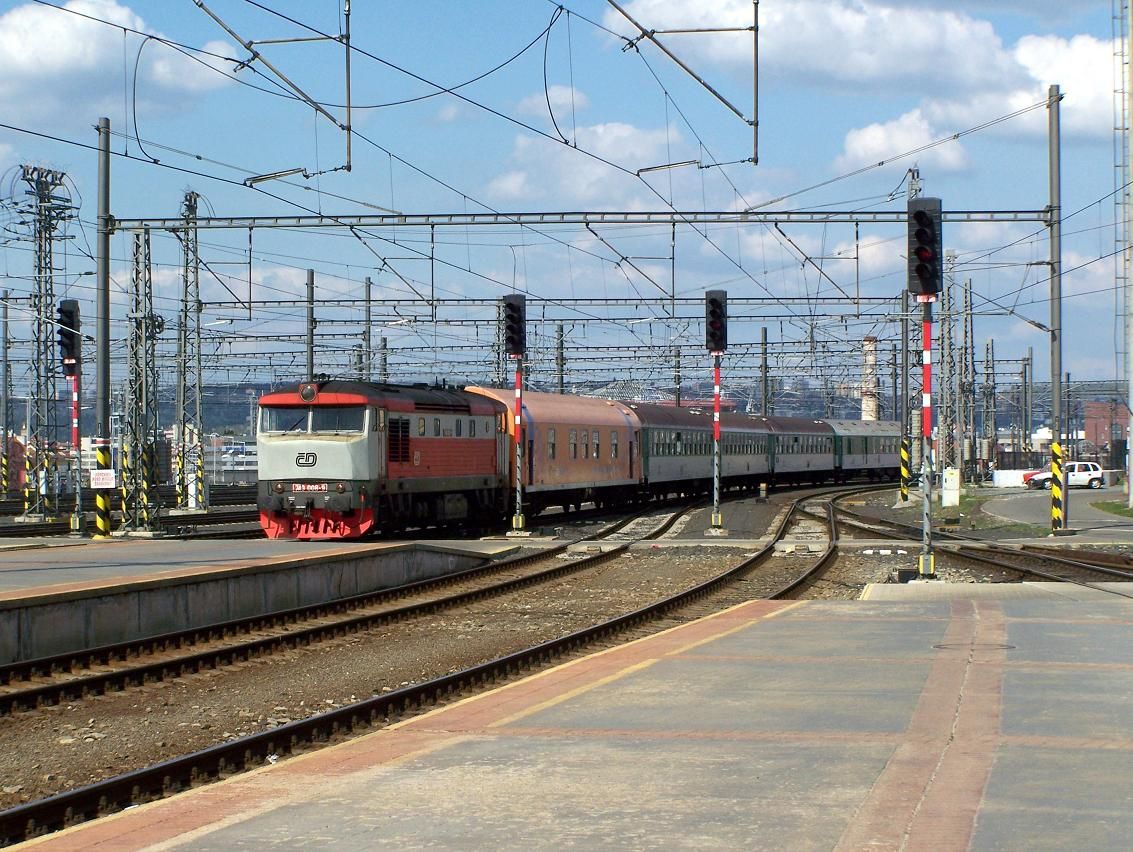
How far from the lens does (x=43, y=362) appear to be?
144 feet

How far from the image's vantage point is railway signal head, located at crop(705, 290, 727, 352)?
32000 millimetres

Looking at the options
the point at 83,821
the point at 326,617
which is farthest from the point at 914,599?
the point at 83,821

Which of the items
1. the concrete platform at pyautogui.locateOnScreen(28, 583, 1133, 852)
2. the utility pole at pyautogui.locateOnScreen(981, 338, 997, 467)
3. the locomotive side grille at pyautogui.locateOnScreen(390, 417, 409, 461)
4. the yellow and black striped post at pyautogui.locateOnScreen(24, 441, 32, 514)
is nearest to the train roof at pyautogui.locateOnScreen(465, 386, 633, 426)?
the locomotive side grille at pyautogui.locateOnScreen(390, 417, 409, 461)

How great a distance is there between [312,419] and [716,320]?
29.3 ft

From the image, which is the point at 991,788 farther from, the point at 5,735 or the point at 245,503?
the point at 245,503

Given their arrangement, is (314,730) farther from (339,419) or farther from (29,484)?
(29,484)

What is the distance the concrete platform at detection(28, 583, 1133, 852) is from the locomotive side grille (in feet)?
58.7

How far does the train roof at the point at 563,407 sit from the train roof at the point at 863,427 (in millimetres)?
34069

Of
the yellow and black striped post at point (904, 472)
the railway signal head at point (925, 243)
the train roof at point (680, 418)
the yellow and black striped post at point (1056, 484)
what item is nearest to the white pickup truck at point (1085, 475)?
the train roof at point (680, 418)

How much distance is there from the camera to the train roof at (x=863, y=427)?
264ft

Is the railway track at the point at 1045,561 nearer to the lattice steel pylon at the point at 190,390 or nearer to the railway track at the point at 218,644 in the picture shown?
the railway track at the point at 218,644

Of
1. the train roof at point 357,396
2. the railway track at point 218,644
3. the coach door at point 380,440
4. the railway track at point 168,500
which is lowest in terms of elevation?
the railway track at point 218,644

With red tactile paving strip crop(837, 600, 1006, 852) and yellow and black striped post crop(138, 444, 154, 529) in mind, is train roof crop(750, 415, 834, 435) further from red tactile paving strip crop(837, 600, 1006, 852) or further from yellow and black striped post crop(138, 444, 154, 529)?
red tactile paving strip crop(837, 600, 1006, 852)

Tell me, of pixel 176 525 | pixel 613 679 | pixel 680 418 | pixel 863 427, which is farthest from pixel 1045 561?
pixel 863 427
